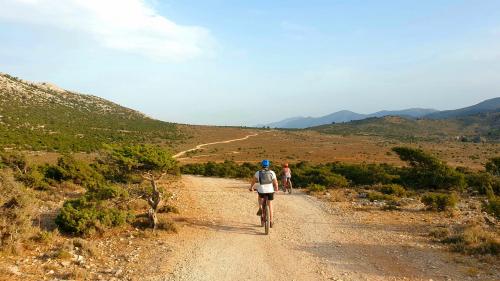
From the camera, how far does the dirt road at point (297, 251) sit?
8477 millimetres

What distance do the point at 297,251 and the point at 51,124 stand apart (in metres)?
69.2

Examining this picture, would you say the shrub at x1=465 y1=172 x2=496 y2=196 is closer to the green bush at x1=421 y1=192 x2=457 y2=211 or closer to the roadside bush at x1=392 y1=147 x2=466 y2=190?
the roadside bush at x1=392 y1=147 x2=466 y2=190

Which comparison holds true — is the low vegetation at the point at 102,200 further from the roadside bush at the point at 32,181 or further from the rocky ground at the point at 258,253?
the roadside bush at the point at 32,181

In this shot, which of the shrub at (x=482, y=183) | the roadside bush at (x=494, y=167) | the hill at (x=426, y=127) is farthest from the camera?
the hill at (x=426, y=127)

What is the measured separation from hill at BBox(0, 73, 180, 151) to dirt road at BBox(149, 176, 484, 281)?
134 ft

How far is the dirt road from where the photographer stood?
8.48 m

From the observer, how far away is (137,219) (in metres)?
12.2

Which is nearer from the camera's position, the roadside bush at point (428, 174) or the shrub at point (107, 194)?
the shrub at point (107, 194)

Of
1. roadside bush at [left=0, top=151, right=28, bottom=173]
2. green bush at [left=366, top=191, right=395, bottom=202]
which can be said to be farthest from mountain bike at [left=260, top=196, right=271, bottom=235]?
roadside bush at [left=0, top=151, right=28, bottom=173]

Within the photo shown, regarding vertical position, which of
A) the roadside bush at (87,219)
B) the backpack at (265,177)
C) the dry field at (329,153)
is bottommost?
the dry field at (329,153)

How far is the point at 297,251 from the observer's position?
9.95 metres

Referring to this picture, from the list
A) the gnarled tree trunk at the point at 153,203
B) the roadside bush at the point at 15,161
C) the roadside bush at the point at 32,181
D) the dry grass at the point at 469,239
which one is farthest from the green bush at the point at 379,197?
the roadside bush at the point at 15,161

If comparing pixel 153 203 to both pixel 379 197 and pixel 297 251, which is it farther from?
pixel 379 197

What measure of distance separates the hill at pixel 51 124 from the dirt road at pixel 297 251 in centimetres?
4079
